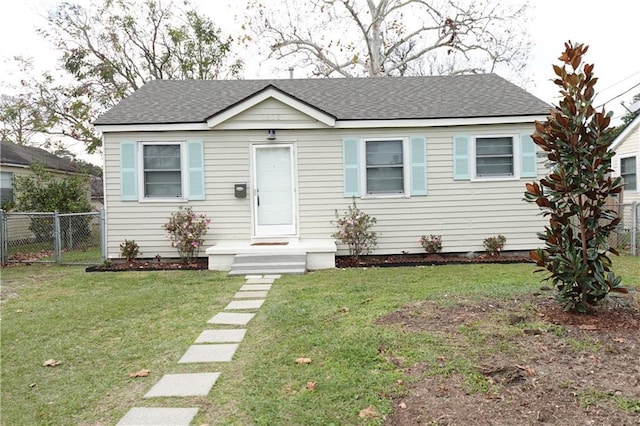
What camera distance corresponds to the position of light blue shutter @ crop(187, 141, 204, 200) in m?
9.41

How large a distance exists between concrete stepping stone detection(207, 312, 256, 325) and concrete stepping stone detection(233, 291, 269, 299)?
2.95 ft

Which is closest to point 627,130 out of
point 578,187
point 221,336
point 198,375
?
point 578,187

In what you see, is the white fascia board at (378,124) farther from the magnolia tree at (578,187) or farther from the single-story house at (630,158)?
the single-story house at (630,158)

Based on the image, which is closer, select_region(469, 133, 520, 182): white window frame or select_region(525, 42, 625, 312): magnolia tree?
select_region(525, 42, 625, 312): magnolia tree

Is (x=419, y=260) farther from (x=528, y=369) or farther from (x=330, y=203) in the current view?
(x=528, y=369)

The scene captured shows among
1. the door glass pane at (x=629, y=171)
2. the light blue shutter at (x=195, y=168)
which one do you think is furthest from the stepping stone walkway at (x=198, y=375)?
the door glass pane at (x=629, y=171)

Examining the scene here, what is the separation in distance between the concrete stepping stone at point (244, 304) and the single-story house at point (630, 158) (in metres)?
13.2

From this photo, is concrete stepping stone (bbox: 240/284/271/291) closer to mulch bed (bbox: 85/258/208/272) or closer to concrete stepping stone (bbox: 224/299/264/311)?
concrete stepping stone (bbox: 224/299/264/311)

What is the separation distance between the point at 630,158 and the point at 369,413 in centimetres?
1560

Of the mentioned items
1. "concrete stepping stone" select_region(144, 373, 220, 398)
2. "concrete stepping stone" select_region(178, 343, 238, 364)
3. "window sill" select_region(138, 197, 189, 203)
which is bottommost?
"concrete stepping stone" select_region(144, 373, 220, 398)

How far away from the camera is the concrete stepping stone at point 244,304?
5.59 metres

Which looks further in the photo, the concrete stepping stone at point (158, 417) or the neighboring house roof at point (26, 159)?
the neighboring house roof at point (26, 159)

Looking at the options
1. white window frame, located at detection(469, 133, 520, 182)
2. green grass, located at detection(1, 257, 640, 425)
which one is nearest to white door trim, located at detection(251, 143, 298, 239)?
green grass, located at detection(1, 257, 640, 425)

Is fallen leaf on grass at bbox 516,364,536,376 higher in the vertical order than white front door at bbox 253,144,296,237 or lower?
lower
